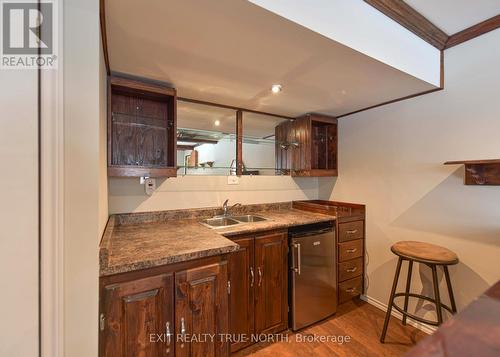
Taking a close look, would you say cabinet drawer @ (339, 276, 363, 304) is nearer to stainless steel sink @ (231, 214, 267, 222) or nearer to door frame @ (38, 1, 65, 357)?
stainless steel sink @ (231, 214, 267, 222)

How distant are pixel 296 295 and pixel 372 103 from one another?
6.48 feet

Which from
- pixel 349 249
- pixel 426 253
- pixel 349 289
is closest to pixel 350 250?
pixel 349 249

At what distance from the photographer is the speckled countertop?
1.03 meters

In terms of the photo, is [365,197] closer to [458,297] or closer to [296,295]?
[458,297]

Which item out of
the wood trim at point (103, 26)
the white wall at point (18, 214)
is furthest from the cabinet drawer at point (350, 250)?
the wood trim at point (103, 26)

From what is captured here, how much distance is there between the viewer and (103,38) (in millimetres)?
1108

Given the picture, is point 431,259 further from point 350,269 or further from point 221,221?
point 221,221

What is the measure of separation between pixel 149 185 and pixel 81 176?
108 centimetres

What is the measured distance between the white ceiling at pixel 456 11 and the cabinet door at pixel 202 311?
79.2 inches

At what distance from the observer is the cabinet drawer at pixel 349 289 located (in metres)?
2.15

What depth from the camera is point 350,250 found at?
222 centimetres

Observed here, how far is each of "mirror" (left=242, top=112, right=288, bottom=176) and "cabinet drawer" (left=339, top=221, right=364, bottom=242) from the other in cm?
93

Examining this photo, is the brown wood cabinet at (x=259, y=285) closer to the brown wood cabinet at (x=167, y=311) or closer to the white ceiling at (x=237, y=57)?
the brown wood cabinet at (x=167, y=311)

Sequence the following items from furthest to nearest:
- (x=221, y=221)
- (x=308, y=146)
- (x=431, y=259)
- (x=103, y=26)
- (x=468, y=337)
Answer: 1. (x=308, y=146)
2. (x=221, y=221)
3. (x=431, y=259)
4. (x=103, y=26)
5. (x=468, y=337)
